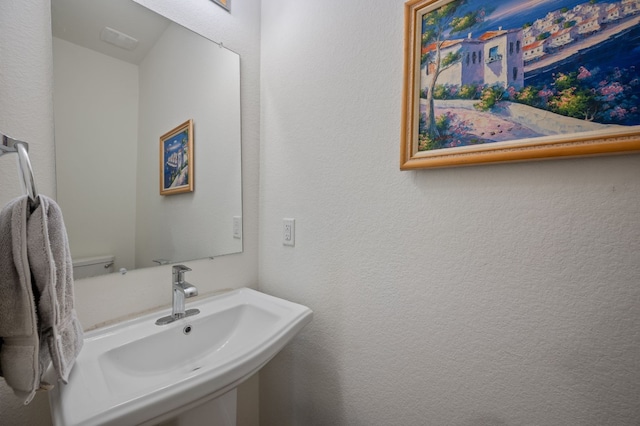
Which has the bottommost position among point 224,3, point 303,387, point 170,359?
point 303,387

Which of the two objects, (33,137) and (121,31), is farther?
(121,31)

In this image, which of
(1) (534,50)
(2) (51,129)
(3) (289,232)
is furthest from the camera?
(3) (289,232)

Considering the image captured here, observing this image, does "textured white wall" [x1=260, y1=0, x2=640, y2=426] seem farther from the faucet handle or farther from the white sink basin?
the faucet handle

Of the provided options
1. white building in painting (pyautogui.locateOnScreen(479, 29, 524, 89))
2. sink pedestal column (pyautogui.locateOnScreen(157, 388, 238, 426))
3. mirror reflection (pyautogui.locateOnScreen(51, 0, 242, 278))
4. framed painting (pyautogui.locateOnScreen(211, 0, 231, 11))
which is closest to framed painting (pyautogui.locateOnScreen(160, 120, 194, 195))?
mirror reflection (pyautogui.locateOnScreen(51, 0, 242, 278))

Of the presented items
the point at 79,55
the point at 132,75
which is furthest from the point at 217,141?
the point at 79,55

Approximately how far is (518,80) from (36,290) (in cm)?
108

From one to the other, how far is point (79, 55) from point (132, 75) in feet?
0.44

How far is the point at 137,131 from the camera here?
0.89m

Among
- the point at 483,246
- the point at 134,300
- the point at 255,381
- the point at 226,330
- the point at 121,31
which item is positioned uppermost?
the point at 121,31

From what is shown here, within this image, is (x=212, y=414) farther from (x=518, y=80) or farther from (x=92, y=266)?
(x=518, y=80)

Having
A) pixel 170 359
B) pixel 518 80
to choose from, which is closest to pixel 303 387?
pixel 170 359

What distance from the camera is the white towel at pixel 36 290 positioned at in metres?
0.43

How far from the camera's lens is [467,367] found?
2.40 feet

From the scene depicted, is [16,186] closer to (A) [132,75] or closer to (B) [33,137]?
(B) [33,137]
